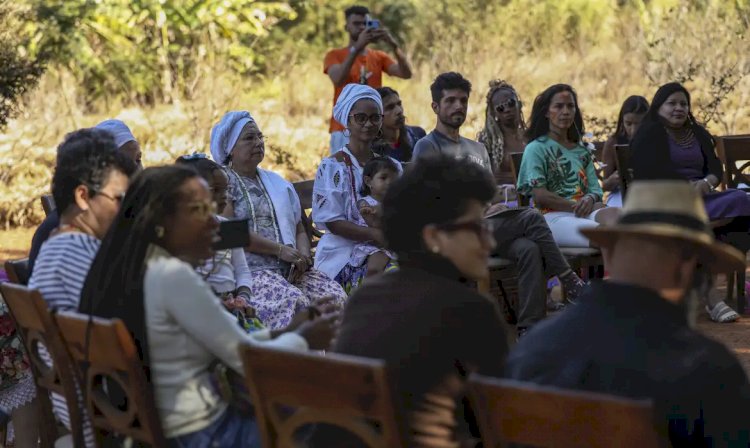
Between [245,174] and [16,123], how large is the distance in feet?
31.2

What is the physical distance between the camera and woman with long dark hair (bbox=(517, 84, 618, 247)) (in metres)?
7.45

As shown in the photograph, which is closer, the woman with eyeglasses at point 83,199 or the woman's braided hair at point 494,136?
the woman with eyeglasses at point 83,199

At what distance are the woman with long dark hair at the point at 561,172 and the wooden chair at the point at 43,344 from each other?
3853 millimetres

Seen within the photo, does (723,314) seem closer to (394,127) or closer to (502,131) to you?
(502,131)

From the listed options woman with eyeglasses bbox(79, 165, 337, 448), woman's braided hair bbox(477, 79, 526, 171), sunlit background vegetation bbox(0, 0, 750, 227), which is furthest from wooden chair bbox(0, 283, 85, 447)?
sunlit background vegetation bbox(0, 0, 750, 227)

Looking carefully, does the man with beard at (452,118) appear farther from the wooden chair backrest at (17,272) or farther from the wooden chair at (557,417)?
the wooden chair at (557,417)

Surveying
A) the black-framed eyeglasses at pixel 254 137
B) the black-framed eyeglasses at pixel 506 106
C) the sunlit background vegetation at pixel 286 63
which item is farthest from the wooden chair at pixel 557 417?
the sunlit background vegetation at pixel 286 63

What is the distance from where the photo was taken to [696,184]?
827cm

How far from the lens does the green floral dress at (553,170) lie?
7559 millimetres

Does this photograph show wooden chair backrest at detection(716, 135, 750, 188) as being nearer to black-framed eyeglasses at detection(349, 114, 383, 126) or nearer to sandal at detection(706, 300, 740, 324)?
sandal at detection(706, 300, 740, 324)

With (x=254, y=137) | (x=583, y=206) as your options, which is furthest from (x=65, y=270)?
(x=583, y=206)

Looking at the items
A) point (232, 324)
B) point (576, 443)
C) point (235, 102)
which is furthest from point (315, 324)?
point (235, 102)

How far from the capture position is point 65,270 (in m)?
3.90

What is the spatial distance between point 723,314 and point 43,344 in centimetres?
546
